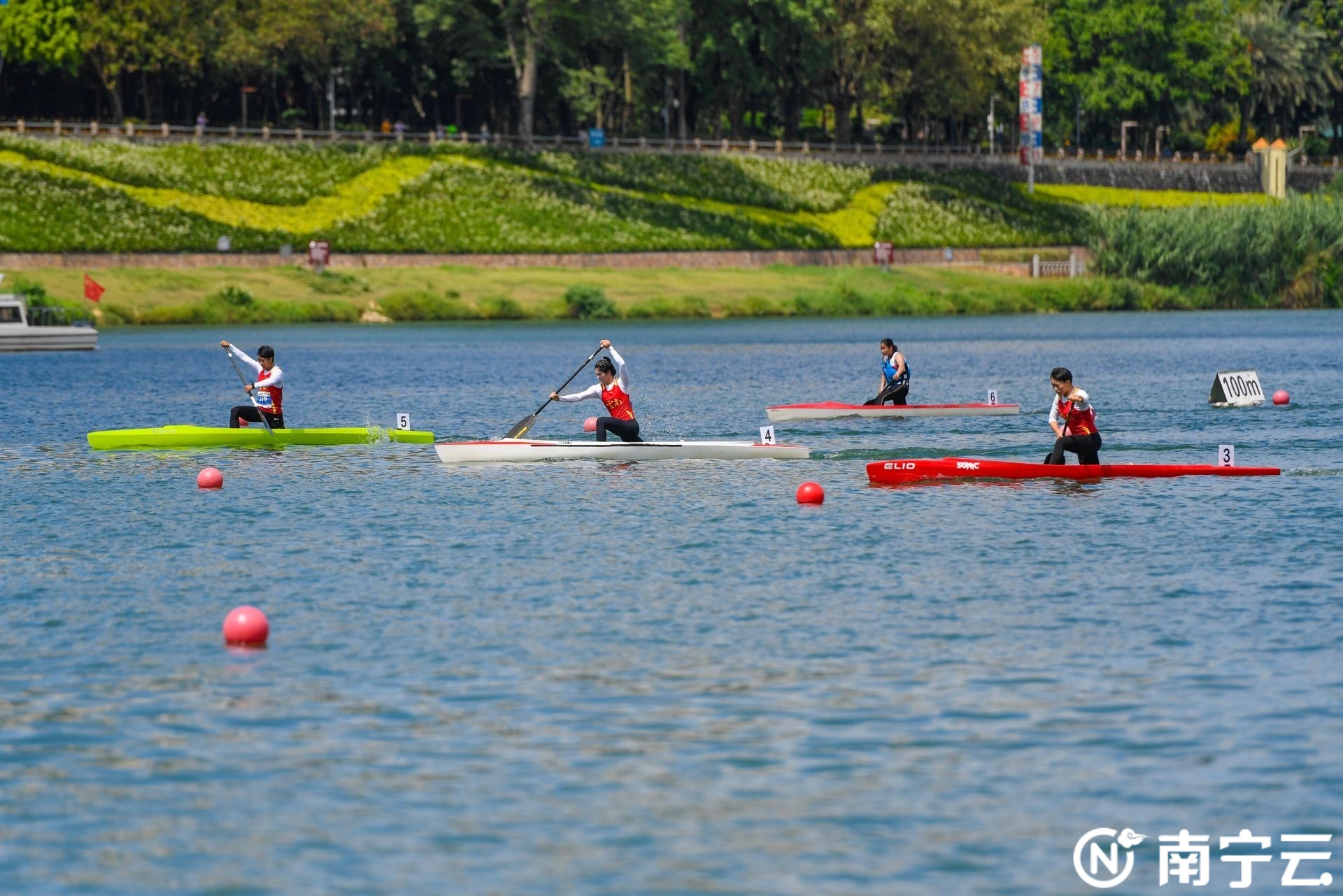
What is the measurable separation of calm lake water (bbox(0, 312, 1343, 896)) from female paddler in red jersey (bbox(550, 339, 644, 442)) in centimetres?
88

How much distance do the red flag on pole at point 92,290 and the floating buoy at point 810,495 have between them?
6415 centimetres

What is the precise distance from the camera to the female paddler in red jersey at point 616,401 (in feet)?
109

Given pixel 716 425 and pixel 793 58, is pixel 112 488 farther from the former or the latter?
pixel 793 58

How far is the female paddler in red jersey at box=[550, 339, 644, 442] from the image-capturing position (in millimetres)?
33188

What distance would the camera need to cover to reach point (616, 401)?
33875mm

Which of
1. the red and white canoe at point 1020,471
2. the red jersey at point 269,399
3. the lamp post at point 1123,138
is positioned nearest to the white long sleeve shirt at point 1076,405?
the red and white canoe at point 1020,471

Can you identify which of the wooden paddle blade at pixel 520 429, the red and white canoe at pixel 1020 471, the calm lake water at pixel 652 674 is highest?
the wooden paddle blade at pixel 520 429

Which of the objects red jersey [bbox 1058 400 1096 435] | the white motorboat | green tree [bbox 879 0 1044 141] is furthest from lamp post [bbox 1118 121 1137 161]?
red jersey [bbox 1058 400 1096 435]

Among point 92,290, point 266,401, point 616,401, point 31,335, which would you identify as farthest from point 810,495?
point 92,290

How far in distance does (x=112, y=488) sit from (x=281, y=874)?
2154cm

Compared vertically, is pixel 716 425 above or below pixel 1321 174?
below

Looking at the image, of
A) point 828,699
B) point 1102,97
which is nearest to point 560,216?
point 1102,97

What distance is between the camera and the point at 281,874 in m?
13.2

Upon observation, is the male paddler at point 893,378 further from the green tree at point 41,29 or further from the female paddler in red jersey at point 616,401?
the green tree at point 41,29
